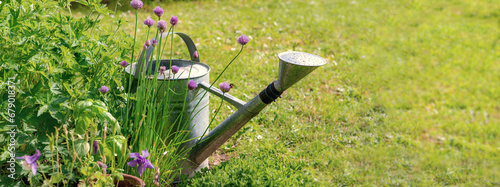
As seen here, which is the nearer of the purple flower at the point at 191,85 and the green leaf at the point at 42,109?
the green leaf at the point at 42,109

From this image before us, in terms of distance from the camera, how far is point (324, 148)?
2.77 meters

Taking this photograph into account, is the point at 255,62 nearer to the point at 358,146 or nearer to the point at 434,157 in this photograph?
the point at 358,146

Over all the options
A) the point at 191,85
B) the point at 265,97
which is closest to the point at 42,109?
the point at 191,85

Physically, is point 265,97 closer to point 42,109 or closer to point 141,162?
point 141,162

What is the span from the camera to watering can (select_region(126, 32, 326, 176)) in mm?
1696

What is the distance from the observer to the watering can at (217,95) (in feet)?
5.57

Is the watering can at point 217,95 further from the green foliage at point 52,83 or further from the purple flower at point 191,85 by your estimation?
the green foliage at point 52,83

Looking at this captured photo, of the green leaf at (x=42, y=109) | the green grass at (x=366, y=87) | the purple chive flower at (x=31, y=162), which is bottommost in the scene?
the green grass at (x=366, y=87)

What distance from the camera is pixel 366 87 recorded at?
3926 millimetres

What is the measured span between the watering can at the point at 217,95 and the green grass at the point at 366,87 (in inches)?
4.9

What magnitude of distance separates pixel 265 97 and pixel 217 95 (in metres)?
0.26

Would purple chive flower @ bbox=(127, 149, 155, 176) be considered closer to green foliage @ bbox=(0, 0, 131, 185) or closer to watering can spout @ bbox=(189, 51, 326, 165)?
green foliage @ bbox=(0, 0, 131, 185)

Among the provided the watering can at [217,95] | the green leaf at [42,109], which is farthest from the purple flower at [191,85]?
the green leaf at [42,109]

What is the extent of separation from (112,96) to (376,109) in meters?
2.41
